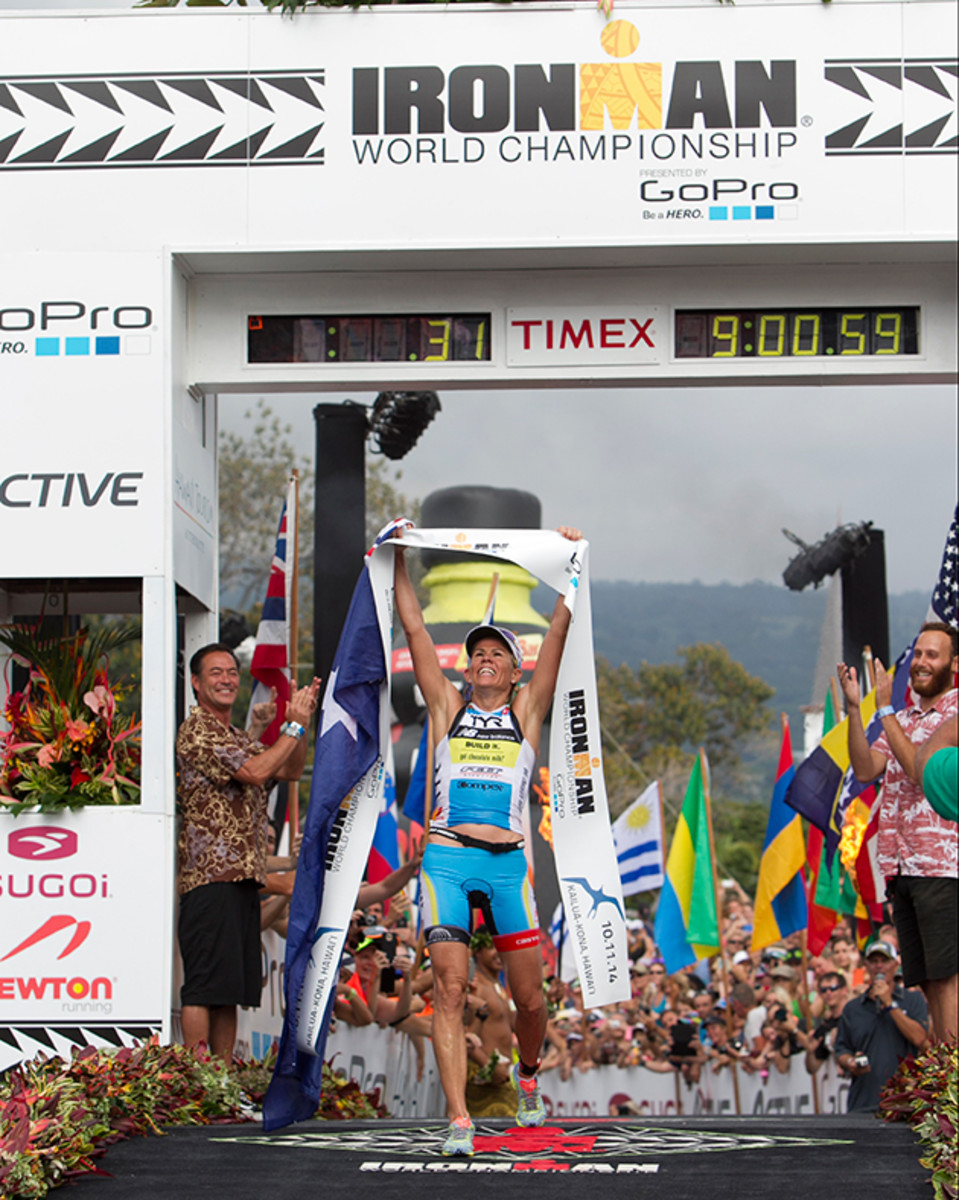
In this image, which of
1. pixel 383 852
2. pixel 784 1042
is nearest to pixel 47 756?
pixel 383 852

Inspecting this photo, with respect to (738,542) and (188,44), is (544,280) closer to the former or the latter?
(188,44)

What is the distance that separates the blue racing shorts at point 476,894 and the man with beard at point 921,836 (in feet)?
5.88

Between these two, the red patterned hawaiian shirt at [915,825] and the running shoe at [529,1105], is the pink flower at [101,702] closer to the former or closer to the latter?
the running shoe at [529,1105]

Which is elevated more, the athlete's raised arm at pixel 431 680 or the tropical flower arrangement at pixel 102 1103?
the athlete's raised arm at pixel 431 680

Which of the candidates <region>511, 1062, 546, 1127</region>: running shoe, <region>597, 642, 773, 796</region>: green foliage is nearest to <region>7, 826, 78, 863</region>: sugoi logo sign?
<region>511, 1062, 546, 1127</region>: running shoe

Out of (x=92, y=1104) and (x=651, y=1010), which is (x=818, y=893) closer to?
(x=651, y=1010)

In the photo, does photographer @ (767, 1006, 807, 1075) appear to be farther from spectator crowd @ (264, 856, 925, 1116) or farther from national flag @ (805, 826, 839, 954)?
national flag @ (805, 826, 839, 954)

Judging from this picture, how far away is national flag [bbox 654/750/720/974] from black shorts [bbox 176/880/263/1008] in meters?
6.68

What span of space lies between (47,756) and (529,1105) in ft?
9.26

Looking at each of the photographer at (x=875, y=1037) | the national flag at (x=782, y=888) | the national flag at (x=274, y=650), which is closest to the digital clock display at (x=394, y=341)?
the national flag at (x=274, y=650)

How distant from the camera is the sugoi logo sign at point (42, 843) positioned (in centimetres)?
767

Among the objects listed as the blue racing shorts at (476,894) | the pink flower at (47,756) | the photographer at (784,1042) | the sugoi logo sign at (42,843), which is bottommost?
the photographer at (784,1042)

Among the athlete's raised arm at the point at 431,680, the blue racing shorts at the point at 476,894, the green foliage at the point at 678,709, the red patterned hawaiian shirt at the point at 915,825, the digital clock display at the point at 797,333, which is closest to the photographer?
the blue racing shorts at the point at 476,894

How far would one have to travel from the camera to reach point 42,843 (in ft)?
25.2
